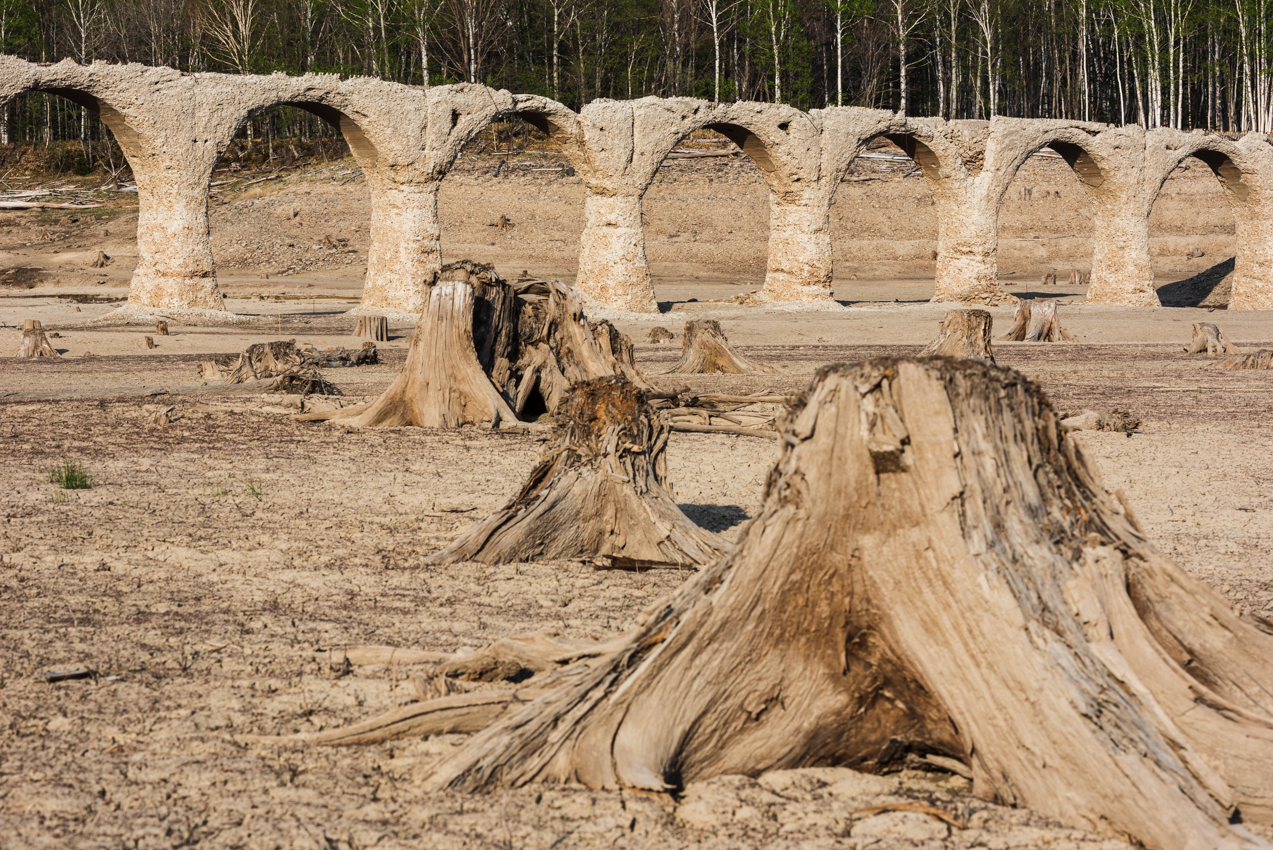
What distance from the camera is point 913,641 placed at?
2680 mm

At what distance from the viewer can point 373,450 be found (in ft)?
24.5

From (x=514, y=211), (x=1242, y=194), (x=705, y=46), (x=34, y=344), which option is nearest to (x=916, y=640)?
(x=34, y=344)

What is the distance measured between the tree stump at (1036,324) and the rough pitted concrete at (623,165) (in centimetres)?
619

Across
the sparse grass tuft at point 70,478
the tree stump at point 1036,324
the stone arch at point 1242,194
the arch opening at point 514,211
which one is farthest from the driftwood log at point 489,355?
the stone arch at point 1242,194

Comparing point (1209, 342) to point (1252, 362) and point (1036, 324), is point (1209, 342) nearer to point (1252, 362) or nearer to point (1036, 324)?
point (1252, 362)

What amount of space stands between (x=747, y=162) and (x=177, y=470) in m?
30.4

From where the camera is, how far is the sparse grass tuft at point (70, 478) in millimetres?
5941

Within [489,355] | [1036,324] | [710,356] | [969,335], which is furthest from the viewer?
[1036,324]

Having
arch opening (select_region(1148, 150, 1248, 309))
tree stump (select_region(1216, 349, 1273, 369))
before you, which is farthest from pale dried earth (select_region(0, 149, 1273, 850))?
arch opening (select_region(1148, 150, 1248, 309))

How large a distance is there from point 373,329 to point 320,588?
12.3m

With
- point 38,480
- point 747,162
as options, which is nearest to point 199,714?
point 38,480

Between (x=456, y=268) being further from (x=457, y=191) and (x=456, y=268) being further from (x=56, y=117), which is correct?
(x=56, y=117)

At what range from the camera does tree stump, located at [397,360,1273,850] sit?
2.55 metres

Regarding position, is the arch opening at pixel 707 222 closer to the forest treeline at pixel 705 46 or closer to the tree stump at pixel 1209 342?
the forest treeline at pixel 705 46
